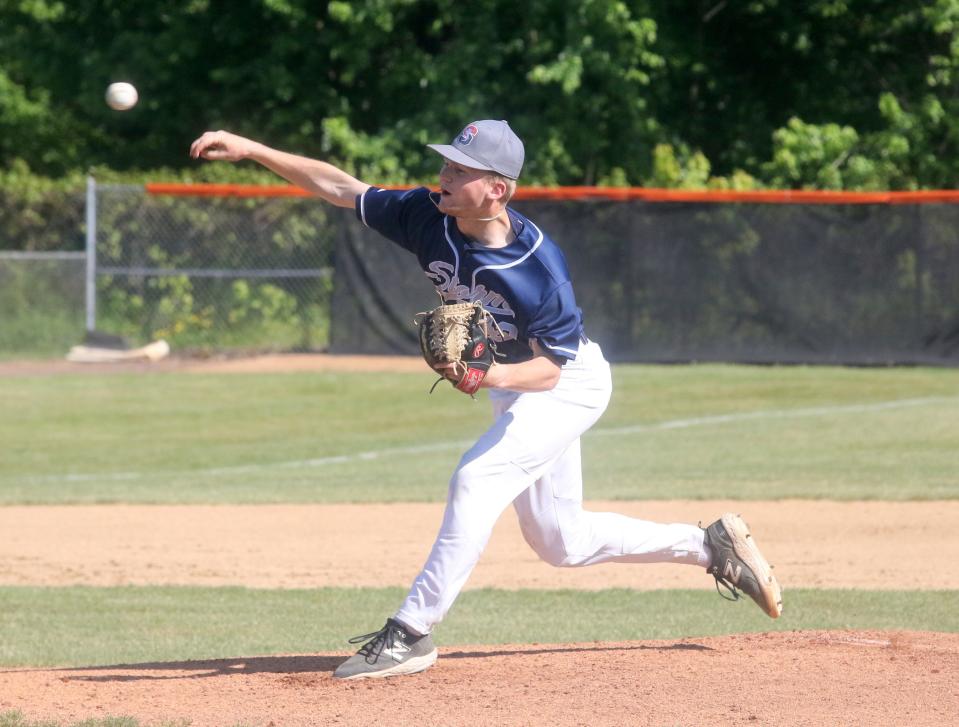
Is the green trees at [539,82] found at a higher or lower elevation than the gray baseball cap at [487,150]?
higher

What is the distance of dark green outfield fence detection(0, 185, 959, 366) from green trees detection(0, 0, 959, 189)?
8.61 feet

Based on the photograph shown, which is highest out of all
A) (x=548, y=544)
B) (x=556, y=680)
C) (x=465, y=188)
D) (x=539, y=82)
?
(x=539, y=82)

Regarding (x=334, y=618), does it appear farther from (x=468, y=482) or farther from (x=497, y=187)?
(x=497, y=187)

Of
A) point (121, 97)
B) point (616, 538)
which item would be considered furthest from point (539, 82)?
point (616, 538)

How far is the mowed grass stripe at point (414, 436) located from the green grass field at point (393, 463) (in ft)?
0.11

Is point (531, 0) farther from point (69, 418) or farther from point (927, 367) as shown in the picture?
point (69, 418)

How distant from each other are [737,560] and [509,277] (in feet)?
4.92

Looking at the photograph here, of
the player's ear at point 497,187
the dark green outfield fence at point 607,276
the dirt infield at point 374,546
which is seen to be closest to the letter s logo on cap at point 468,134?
the player's ear at point 497,187

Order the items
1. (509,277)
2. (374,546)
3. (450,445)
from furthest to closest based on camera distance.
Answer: (450,445)
(374,546)
(509,277)

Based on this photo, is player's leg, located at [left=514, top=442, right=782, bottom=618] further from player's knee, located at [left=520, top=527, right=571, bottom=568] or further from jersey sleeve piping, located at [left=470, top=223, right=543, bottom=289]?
jersey sleeve piping, located at [left=470, top=223, right=543, bottom=289]

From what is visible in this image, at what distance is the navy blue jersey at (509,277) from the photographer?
468 cm

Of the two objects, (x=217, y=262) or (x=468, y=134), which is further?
(x=217, y=262)

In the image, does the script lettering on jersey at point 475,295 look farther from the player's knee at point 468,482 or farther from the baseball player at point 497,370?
the player's knee at point 468,482

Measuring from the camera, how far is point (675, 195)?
1700 cm
